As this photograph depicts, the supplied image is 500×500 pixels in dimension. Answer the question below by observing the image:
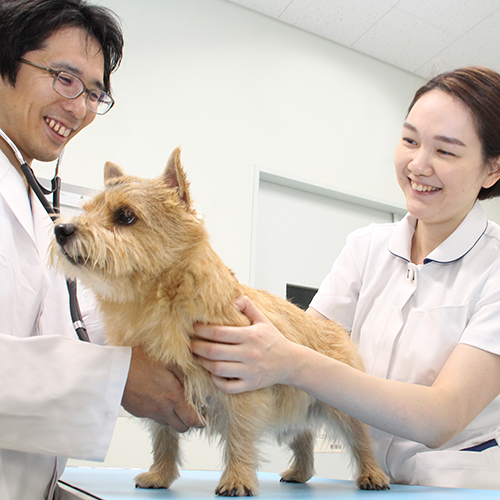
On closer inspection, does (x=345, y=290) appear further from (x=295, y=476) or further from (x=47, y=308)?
(x=47, y=308)

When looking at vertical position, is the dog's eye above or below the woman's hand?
above

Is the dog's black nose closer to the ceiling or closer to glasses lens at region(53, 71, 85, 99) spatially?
glasses lens at region(53, 71, 85, 99)

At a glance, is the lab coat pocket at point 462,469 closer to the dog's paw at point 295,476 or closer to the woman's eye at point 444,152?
the dog's paw at point 295,476

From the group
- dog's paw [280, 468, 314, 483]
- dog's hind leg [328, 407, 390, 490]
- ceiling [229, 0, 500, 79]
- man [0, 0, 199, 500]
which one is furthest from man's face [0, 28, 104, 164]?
ceiling [229, 0, 500, 79]

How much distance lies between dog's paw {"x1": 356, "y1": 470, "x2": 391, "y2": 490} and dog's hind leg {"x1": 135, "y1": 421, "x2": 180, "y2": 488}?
1.63ft

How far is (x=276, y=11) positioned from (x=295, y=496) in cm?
384

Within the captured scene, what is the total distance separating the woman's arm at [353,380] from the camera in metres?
1.01

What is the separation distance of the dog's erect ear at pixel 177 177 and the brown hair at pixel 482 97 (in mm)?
943

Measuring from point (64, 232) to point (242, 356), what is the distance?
1.52 ft

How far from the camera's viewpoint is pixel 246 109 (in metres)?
3.72

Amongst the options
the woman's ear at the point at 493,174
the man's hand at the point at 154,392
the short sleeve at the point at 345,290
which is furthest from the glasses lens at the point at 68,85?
the woman's ear at the point at 493,174

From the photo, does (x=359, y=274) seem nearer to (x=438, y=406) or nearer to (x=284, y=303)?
(x=284, y=303)

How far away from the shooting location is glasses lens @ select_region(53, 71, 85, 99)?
130cm

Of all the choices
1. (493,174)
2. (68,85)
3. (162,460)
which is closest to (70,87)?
(68,85)
